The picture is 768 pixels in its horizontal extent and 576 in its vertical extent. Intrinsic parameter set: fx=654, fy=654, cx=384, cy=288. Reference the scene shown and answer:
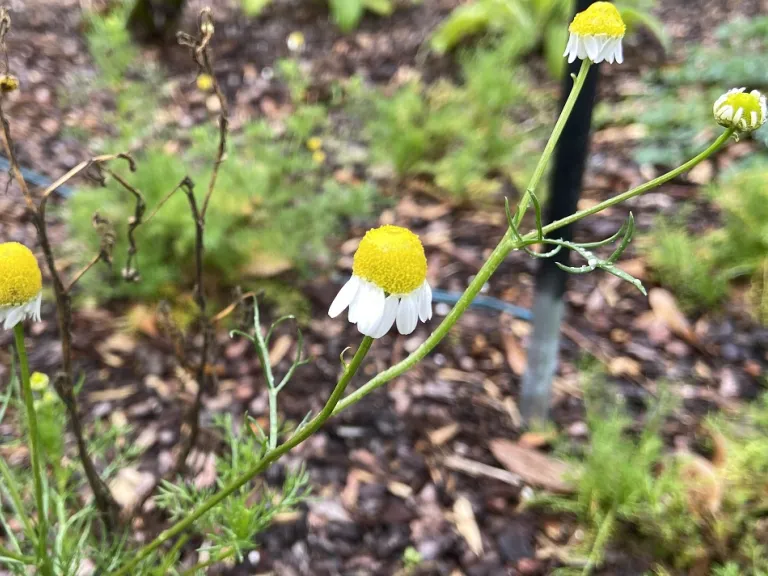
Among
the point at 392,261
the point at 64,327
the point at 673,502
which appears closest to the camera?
the point at 392,261

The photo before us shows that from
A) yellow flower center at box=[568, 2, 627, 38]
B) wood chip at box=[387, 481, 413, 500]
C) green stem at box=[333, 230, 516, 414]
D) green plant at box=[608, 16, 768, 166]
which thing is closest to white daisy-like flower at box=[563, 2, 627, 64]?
yellow flower center at box=[568, 2, 627, 38]

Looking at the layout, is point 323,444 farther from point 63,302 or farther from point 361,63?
point 361,63

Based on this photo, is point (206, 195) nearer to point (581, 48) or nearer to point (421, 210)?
point (581, 48)

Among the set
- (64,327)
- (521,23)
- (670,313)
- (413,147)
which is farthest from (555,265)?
(521,23)

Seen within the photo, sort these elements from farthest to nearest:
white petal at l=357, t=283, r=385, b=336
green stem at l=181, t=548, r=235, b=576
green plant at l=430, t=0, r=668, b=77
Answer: green plant at l=430, t=0, r=668, b=77
green stem at l=181, t=548, r=235, b=576
white petal at l=357, t=283, r=385, b=336

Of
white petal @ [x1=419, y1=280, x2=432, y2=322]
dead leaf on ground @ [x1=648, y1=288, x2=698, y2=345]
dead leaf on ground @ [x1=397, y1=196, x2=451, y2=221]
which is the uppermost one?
white petal @ [x1=419, y1=280, x2=432, y2=322]

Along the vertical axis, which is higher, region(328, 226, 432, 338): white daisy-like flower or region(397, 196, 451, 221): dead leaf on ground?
region(328, 226, 432, 338): white daisy-like flower

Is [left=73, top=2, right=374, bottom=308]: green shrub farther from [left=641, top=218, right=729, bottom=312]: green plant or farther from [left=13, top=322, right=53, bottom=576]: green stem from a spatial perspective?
[left=641, top=218, right=729, bottom=312]: green plant
